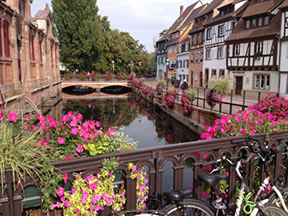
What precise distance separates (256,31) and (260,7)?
2.20 metres

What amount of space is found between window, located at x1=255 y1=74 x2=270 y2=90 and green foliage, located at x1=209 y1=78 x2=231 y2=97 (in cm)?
1036

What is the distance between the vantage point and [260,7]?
902 inches

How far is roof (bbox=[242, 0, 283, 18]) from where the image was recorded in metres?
21.5

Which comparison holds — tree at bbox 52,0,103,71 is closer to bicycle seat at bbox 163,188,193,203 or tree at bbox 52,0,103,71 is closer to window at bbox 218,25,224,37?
window at bbox 218,25,224,37

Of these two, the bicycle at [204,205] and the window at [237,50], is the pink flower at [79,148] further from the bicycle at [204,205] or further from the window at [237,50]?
the window at [237,50]

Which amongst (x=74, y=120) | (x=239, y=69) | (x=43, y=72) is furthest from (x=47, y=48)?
(x=74, y=120)

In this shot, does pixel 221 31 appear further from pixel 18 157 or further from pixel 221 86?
pixel 18 157

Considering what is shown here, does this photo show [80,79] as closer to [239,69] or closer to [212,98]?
[239,69]

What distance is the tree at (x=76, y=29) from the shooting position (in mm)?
43875

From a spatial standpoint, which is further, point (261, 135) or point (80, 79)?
point (80, 79)

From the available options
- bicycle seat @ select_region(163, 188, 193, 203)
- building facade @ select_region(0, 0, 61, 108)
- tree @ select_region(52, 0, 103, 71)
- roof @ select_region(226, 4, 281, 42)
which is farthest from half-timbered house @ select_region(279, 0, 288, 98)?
tree @ select_region(52, 0, 103, 71)

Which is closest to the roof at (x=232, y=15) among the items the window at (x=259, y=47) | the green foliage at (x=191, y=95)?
the window at (x=259, y=47)

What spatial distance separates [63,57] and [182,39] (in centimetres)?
2098

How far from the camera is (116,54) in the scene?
171 feet
